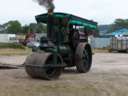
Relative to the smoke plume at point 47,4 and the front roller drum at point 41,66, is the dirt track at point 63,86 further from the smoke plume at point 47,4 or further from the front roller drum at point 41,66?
the smoke plume at point 47,4

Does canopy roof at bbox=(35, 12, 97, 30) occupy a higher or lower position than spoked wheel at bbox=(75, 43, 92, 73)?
higher

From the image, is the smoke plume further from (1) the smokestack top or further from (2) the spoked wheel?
(2) the spoked wheel

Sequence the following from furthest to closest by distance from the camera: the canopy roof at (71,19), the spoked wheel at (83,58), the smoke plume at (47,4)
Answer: the spoked wheel at (83,58) → the canopy roof at (71,19) → the smoke plume at (47,4)

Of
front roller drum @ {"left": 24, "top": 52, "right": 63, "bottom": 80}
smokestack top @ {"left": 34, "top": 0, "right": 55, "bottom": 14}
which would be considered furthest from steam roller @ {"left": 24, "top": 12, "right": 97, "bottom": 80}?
smokestack top @ {"left": 34, "top": 0, "right": 55, "bottom": 14}

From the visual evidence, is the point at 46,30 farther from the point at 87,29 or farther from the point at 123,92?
the point at 123,92

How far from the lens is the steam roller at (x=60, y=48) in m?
12.8

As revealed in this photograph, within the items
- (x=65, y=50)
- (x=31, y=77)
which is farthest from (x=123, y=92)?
(x=65, y=50)

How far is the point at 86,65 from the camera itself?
1611 centimetres

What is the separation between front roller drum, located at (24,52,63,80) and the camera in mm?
12609

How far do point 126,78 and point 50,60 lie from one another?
261 cm

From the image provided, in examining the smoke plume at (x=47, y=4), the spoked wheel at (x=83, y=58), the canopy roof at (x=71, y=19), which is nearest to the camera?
the smoke plume at (x=47, y=4)

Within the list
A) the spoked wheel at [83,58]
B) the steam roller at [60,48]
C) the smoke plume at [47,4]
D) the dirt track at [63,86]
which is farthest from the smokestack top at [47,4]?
the spoked wheel at [83,58]

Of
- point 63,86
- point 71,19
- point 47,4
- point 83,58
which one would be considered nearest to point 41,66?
point 63,86

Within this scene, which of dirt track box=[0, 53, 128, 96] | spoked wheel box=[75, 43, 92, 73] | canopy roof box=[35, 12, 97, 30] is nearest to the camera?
dirt track box=[0, 53, 128, 96]
